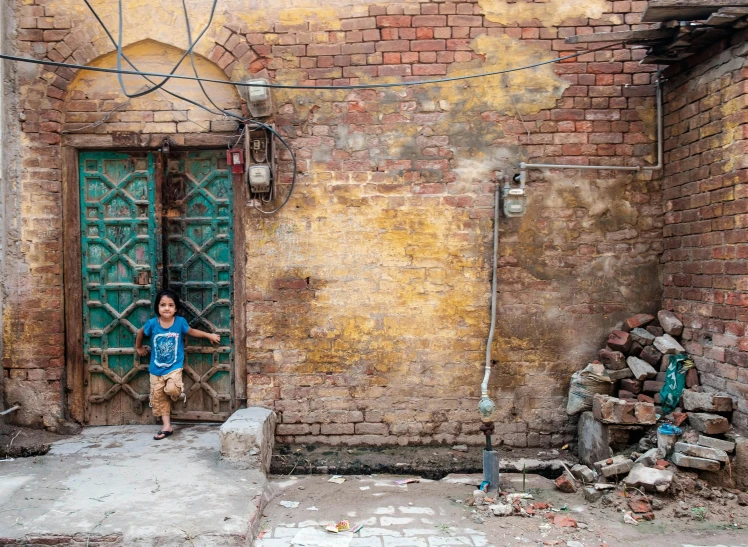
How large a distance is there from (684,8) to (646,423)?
310 centimetres

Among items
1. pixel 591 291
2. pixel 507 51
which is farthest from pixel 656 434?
pixel 507 51

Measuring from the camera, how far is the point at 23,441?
4816 mm

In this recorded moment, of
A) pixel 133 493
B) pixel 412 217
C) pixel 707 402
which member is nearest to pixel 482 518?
pixel 707 402

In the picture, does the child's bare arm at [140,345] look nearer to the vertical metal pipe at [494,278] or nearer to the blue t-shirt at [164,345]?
the blue t-shirt at [164,345]

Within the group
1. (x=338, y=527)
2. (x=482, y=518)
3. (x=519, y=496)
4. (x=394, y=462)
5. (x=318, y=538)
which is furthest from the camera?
(x=394, y=462)

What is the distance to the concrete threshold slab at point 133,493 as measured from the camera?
329 centimetres

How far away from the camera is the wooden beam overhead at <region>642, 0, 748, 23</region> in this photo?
386 cm

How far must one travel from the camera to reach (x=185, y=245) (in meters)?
5.27

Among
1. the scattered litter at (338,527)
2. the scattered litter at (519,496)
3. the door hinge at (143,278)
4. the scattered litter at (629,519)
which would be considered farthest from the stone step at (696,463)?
Answer: the door hinge at (143,278)

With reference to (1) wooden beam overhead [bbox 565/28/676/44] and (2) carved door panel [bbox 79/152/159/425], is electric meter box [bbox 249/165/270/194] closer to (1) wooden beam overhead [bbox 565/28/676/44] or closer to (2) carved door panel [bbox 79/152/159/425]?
(2) carved door panel [bbox 79/152/159/425]

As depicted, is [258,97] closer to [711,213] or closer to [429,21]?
[429,21]

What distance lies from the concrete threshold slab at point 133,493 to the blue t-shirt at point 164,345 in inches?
24.1

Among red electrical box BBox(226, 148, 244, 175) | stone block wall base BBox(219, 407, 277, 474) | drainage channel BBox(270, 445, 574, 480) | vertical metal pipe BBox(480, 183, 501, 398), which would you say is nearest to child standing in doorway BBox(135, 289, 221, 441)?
stone block wall base BBox(219, 407, 277, 474)

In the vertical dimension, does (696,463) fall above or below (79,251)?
below
